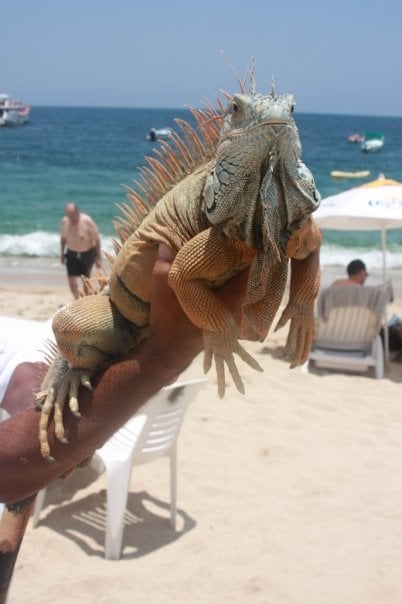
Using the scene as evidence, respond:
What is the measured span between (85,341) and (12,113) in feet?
290

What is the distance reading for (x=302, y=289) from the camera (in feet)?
6.19

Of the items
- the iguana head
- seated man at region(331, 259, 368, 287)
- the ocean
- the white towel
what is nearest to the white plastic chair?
the white towel

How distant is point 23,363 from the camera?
274 cm

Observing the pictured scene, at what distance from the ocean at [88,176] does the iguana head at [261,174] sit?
0.68 m

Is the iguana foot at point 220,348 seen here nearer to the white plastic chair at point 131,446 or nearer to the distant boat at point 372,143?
the white plastic chair at point 131,446

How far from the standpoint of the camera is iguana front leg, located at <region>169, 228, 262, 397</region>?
5.67 ft

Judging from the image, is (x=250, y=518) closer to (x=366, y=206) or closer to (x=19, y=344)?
(x=19, y=344)

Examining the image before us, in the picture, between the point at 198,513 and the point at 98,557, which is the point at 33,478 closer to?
the point at 98,557

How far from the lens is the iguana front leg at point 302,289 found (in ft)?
5.67

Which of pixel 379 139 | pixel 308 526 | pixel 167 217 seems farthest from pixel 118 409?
pixel 379 139

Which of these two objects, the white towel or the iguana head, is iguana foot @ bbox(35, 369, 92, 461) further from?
the iguana head

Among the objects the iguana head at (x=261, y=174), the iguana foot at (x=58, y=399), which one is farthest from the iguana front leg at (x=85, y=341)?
the iguana head at (x=261, y=174)

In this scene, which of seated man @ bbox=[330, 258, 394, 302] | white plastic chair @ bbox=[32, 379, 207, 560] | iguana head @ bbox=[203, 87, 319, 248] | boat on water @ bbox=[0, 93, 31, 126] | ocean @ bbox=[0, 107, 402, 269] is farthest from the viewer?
boat on water @ bbox=[0, 93, 31, 126]

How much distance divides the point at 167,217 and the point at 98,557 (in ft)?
11.7
